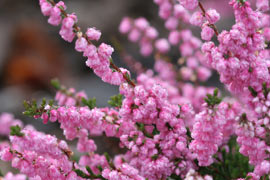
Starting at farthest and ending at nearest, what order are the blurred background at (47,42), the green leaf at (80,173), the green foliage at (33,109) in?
the blurred background at (47,42), the green leaf at (80,173), the green foliage at (33,109)

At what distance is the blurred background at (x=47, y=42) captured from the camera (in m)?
9.00

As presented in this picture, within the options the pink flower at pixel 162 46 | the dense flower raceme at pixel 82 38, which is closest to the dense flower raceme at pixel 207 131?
the dense flower raceme at pixel 82 38

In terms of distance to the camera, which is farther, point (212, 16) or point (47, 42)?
point (47, 42)

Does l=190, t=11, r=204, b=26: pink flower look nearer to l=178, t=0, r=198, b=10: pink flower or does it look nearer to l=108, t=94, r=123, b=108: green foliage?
l=178, t=0, r=198, b=10: pink flower

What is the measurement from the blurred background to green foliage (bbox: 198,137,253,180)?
5.77 meters

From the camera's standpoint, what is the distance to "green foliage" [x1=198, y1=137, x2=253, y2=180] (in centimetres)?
235

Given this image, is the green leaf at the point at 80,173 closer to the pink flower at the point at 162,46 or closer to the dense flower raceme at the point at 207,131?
the dense flower raceme at the point at 207,131

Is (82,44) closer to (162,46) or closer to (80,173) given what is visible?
(80,173)

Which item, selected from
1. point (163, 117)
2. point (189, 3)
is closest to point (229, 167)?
point (163, 117)

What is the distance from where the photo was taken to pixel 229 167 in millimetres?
2520

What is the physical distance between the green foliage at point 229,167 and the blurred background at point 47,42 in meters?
5.77

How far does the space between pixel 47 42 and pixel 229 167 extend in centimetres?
768

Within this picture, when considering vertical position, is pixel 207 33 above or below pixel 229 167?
above

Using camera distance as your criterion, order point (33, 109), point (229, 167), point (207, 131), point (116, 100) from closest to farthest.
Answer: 1. point (207, 131)
2. point (33, 109)
3. point (116, 100)
4. point (229, 167)
